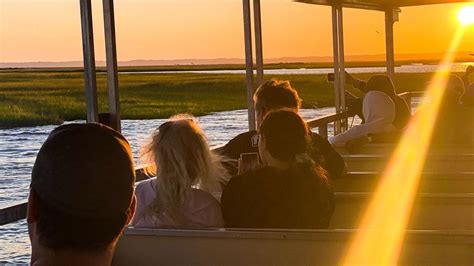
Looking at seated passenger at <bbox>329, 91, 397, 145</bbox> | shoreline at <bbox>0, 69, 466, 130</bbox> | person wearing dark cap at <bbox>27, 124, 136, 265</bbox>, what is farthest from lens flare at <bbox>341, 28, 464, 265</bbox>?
shoreline at <bbox>0, 69, 466, 130</bbox>

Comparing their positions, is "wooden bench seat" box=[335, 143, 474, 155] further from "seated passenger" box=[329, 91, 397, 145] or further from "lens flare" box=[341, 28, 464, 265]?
"seated passenger" box=[329, 91, 397, 145]

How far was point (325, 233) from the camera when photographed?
7.16ft

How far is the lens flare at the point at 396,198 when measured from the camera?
218 cm

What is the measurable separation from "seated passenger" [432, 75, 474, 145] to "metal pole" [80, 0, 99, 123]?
250 cm

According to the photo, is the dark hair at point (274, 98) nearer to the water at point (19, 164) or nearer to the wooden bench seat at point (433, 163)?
the water at point (19, 164)

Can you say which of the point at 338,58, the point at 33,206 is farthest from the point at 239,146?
the point at 338,58

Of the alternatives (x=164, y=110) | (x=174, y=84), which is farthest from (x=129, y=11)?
(x=174, y=84)

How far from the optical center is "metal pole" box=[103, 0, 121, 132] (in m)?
3.01

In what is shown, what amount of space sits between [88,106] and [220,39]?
2729 mm

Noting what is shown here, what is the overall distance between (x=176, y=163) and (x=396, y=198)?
95 cm

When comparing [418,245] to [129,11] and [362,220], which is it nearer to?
[362,220]

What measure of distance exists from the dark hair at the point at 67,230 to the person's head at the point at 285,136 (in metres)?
1.52

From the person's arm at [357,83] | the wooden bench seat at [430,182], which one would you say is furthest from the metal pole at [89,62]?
the person's arm at [357,83]

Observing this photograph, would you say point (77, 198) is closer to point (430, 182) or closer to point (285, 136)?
point (285, 136)
